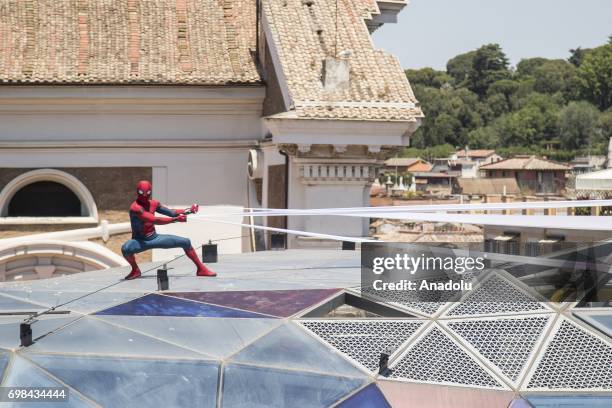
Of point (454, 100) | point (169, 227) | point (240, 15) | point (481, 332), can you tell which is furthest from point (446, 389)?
point (454, 100)

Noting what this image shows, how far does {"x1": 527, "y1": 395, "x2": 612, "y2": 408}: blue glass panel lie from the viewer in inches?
272

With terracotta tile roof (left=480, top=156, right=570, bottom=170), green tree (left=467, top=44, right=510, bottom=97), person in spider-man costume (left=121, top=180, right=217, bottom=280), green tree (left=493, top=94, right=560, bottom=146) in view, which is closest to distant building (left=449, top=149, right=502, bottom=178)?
green tree (left=493, top=94, right=560, bottom=146)

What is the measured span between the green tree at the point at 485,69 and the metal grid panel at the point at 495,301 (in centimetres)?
17307

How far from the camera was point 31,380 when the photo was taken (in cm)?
717

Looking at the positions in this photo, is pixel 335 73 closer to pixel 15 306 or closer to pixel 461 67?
pixel 15 306

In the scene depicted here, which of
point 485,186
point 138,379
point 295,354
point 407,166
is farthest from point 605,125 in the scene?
point 138,379

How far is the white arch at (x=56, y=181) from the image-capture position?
67.8 ft

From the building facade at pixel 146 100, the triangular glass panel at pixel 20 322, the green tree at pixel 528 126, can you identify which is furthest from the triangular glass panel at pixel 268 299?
the green tree at pixel 528 126

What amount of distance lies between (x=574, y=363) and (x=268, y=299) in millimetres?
2610

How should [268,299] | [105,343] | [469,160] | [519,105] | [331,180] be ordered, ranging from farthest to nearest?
[519,105]
[469,160]
[331,180]
[268,299]
[105,343]

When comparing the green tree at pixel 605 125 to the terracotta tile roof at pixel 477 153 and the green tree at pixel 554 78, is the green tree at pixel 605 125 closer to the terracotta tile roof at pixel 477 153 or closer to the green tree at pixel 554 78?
the terracotta tile roof at pixel 477 153

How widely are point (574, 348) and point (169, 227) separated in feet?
45.4

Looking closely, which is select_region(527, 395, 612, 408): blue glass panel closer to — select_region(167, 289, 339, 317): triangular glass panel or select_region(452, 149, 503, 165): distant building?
select_region(167, 289, 339, 317): triangular glass panel

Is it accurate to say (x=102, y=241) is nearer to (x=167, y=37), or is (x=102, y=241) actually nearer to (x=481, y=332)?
(x=167, y=37)
